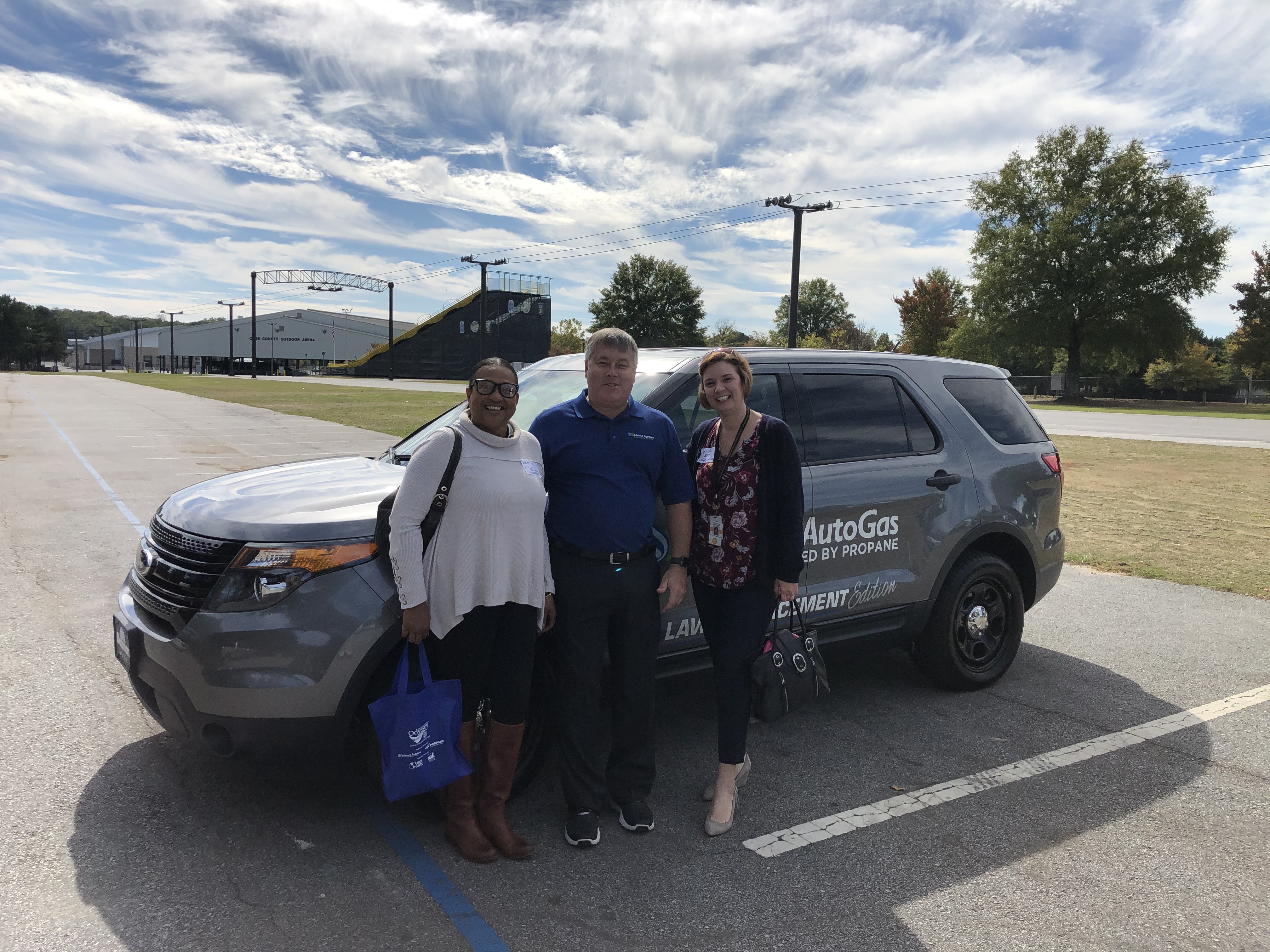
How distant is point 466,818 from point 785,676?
1.27 metres

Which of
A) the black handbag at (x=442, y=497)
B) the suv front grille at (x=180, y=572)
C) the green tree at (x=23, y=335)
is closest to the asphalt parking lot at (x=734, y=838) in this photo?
the suv front grille at (x=180, y=572)

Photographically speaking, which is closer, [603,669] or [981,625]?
[603,669]

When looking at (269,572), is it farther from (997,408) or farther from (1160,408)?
(1160,408)

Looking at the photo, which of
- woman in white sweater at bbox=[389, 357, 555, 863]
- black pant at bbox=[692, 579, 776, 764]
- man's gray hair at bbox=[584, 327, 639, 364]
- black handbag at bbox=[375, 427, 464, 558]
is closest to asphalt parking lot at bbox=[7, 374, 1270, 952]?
woman in white sweater at bbox=[389, 357, 555, 863]

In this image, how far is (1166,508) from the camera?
11.5 meters

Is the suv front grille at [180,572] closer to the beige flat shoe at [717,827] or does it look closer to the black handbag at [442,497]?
the black handbag at [442,497]

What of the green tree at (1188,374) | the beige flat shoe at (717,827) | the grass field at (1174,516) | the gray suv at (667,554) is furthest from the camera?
the green tree at (1188,374)

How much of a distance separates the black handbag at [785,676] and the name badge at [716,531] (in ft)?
1.26

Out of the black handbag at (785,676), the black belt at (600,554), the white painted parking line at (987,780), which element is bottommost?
the white painted parking line at (987,780)

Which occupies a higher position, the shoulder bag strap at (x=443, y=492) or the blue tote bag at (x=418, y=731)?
the shoulder bag strap at (x=443, y=492)

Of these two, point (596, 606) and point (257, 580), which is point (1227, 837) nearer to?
point (596, 606)

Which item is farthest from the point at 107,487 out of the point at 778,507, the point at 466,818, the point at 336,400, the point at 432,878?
the point at 336,400

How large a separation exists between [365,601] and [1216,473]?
16.6 m

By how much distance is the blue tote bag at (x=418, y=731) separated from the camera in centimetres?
295
